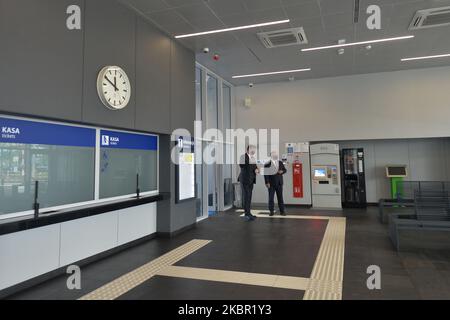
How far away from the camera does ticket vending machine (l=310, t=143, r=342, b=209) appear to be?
8320mm

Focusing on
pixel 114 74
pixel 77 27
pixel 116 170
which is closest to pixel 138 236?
pixel 116 170

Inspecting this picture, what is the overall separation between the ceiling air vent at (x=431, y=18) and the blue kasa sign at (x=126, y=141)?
4.89 m

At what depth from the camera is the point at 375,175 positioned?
8.73 m

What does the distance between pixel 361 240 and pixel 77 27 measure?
5157 millimetres

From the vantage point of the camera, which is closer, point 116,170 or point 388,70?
point 116,170

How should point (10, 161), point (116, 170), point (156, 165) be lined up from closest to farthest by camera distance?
point (10, 161)
point (116, 170)
point (156, 165)

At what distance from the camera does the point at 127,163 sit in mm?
4668

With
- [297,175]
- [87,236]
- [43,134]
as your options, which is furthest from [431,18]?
[87,236]

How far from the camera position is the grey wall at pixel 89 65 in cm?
286

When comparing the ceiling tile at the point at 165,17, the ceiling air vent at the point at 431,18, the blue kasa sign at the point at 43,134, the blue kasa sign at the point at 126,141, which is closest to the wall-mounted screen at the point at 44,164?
the blue kasa sign at the point at 43,134

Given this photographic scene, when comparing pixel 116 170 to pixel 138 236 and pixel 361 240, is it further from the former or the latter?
pixel 361 240

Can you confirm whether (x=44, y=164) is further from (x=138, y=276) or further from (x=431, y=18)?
(x=431, y=18)
